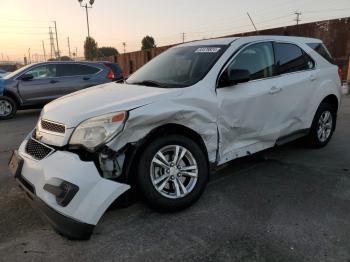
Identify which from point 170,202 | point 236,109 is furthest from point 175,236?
point 236,109

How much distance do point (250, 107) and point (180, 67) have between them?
3.14ft

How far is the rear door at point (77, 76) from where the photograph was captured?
10.9 m

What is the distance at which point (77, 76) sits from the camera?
1104 centimetres

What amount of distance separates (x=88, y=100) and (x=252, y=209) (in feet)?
6.49

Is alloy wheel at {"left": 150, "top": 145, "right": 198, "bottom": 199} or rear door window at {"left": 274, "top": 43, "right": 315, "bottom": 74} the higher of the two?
rear door window at {"left": 274, "top": 43, "right": 315, "bottom": 74}

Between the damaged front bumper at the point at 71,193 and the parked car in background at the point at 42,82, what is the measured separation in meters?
8.06

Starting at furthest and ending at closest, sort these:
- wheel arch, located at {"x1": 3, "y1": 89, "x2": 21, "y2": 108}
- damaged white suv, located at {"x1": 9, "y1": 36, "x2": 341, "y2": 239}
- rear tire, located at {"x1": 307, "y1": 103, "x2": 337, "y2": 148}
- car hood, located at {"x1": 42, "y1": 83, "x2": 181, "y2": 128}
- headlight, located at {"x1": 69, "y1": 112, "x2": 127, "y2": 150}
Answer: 1. wheel arch, located at {"x1": 3, "y1": 89, "x2": 21, "y2": 108}
2. rear tire, located at {"x1": 307, "y1": 103, "x2": 337, "y2": 148}
3. car hood, located at {"x1": 42, "y1": 83, "x2": 181, "y2": 128}
4. headlight, located at {"x1": 69, "y1": 112, "x2": 127, "y2": 150}
5. damaged white suv, located at {"x1": 9, "y1": 36, "x2": 341, "y2": 239}

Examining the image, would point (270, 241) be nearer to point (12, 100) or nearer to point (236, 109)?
point (236, 109)

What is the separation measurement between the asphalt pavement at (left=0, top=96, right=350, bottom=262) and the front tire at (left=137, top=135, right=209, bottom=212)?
0.53 feet

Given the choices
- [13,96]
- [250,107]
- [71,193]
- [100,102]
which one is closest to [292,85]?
[250,107]

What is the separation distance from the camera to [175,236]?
3129 millimetres

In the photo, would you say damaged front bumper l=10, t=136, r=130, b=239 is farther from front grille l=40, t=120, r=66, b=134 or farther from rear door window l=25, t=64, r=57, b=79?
rear door window l=25, t=64, r=57, b=79

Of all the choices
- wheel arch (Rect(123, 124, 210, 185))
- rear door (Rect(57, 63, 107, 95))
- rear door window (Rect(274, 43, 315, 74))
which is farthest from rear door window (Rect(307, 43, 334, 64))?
rear door (Rect(57, 63, 107, 95))

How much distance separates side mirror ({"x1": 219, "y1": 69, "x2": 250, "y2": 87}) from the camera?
3888 millimetres
